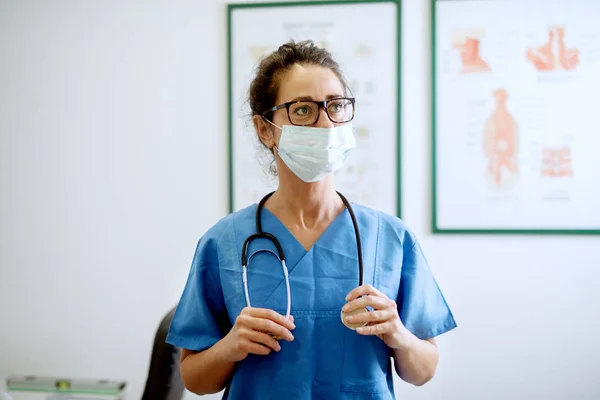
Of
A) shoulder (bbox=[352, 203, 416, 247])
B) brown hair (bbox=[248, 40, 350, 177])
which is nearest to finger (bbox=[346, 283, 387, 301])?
shoulder (bbox=[352, 203, 416, 247])

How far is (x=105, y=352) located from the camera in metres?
2.17

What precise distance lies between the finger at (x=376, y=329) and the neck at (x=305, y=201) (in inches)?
11.1

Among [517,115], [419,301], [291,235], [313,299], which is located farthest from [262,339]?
[517,115]

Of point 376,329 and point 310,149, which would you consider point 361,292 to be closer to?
point 376,329

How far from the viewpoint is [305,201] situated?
1.08 meters

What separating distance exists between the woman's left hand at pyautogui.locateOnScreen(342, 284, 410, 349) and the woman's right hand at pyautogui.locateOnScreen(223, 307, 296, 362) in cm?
12

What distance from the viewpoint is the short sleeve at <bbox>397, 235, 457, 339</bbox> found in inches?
40.8

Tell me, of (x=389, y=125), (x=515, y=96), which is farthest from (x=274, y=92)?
(x=515, y=96)

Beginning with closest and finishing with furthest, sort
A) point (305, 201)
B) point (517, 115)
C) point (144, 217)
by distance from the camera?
point (305, 201) < point (517, 115) < point (144, 217)

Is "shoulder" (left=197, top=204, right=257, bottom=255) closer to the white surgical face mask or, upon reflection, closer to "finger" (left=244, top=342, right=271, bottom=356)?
the white surgical face mask

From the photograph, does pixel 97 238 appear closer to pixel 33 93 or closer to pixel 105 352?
pixel 105 352

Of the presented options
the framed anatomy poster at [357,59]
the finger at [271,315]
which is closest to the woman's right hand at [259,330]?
the finger at [271,315]

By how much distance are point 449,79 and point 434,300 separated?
3.92 ft

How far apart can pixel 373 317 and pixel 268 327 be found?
0.19m
